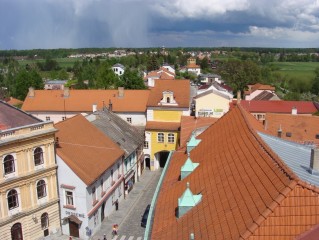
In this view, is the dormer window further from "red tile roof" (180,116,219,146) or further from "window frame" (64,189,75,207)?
"window frame" (64,189,75,207)

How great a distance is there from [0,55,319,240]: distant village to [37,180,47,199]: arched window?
8 cm

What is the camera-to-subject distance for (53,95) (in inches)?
2188

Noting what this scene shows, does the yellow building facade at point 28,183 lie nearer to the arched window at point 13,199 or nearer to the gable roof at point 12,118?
the arched window at point 13,199

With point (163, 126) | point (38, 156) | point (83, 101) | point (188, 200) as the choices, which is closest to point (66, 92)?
point (83, 101)

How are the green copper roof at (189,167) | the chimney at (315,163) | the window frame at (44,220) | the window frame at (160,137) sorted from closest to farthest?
the chimney at (315,163) < the green copper roof at (189,167) < the window frame at (44,220) < the window frame at (160,137)

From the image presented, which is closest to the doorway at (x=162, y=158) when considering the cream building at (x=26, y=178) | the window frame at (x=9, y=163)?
the cream building at (x=26, y=178)

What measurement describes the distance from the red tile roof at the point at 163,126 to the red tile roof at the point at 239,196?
22.9 m

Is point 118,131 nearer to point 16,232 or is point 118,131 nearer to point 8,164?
point 8,164

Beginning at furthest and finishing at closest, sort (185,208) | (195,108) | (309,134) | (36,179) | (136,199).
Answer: (195,108) < (309,134) < (136,199) < (36,179) < (185,208)

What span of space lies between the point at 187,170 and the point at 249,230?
9644 mm

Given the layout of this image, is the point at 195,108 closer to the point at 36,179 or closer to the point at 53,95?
the point at 53,95

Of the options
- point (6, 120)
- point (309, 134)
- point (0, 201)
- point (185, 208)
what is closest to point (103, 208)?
point (0, 201)

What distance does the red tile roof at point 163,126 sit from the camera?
45.6m

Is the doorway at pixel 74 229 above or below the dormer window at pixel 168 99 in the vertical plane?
below
